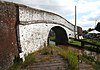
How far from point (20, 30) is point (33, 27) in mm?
2413

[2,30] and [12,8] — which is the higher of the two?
[12,8]

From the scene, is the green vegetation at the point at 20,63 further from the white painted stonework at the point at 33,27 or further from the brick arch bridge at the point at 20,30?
the white painted stonework at the point at 33,27

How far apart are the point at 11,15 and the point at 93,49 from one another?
993 centimetres

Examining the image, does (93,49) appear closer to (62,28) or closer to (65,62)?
(62,28)

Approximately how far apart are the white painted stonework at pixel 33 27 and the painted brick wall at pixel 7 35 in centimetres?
80

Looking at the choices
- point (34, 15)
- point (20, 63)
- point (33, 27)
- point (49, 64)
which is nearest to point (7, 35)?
point (20, 63)

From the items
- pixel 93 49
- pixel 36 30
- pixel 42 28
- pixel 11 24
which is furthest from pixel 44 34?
pixel 11 24

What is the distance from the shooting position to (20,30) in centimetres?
1323

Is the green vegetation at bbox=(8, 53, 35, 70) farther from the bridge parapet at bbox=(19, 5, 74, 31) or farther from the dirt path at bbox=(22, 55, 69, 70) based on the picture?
the bridge parapet at bbox=(19, 5, 74, 31)

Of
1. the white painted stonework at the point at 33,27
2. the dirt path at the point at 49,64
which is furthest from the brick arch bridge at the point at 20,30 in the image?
the dirt path at the point at 49,64

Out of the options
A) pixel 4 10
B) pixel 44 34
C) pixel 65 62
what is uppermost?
pixel 4 10

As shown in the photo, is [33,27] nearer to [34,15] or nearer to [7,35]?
[34,15]

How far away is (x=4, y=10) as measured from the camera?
446 inches

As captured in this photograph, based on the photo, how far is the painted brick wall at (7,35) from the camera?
11070 millimetres
